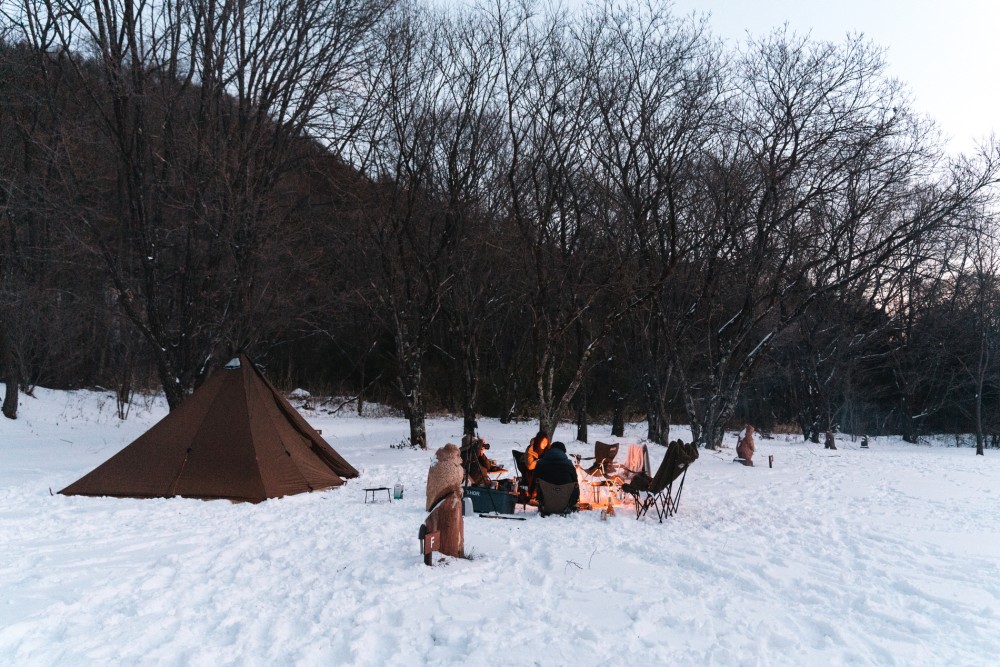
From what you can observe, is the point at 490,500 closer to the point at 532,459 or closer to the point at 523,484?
the point at 523,484

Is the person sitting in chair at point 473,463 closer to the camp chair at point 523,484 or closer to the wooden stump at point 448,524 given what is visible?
the camp chair at point 523,484

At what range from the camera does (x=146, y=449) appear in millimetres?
10664

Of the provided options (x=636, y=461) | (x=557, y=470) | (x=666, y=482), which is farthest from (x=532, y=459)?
(x=636, y=461)

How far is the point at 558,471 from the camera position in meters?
9.33

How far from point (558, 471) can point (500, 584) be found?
11.3 ft

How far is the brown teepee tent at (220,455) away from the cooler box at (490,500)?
9.73 feet

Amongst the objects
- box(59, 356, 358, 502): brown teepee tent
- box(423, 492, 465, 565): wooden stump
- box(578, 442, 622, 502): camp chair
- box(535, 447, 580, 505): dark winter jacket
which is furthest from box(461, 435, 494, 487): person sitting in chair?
box(423, 492, 465, 565): wooden stump

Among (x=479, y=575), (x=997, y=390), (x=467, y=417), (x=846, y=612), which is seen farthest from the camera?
(x=997, y=390)

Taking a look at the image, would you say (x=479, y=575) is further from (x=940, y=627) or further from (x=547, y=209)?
(x=547, y=209)

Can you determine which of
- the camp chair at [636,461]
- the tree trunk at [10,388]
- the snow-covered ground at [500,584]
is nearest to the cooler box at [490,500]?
the snow-covered ground at [500,584]

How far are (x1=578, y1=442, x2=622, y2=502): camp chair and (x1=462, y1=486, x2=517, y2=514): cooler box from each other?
1.25 meters

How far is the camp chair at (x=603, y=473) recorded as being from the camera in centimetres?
1018

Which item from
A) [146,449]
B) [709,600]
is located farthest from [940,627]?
[146,449]

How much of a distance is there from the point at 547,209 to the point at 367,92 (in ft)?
17.1
